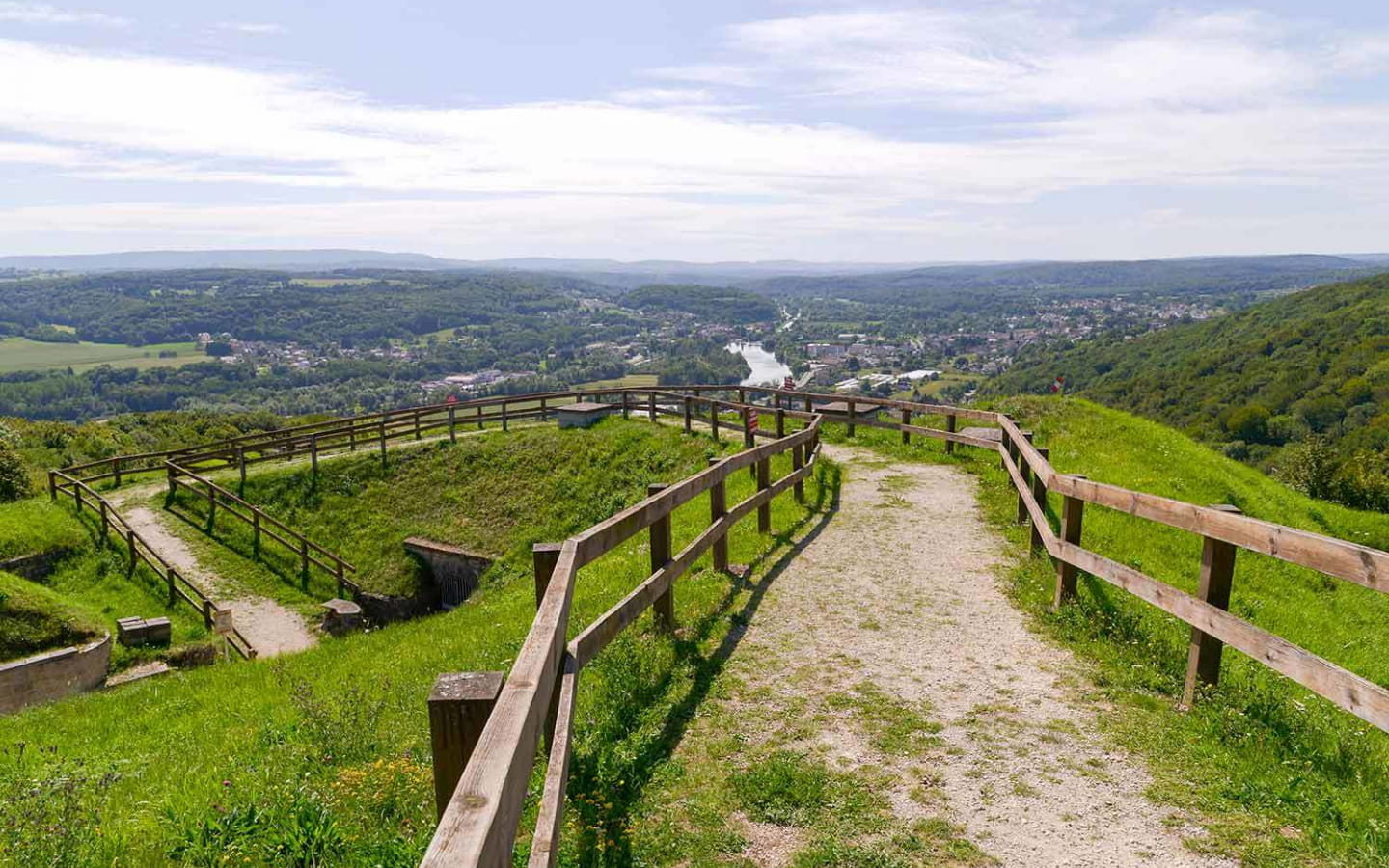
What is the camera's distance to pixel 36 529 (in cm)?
1845

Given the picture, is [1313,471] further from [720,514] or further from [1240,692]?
[720,514]

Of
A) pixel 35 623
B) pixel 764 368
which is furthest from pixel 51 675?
pixel 764 368

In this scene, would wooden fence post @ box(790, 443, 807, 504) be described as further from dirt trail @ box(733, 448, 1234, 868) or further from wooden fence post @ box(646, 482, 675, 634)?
wooden fence post @ box(646, 482, 675, 634)

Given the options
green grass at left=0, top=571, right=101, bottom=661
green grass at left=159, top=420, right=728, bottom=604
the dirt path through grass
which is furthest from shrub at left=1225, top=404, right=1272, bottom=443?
green grass at left=0, top=571, right=101, bottom=661

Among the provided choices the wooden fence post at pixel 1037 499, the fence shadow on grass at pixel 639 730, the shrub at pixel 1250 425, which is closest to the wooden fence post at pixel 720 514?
the fence shadow on grass at pixel 639 730

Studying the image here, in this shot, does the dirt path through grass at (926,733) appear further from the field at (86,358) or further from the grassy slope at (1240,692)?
the field at (86,358)

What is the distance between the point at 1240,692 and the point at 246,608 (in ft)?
57.9

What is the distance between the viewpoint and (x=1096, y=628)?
7258mm

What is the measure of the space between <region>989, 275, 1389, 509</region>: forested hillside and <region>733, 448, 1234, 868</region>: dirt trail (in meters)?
33.5

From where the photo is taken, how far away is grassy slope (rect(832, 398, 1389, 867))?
423 centimetres

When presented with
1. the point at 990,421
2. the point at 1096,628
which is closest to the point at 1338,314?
the point at 990,421

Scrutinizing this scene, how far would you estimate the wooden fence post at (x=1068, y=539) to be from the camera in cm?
762

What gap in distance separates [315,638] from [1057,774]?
14676 mm

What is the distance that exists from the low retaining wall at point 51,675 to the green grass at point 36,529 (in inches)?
238
